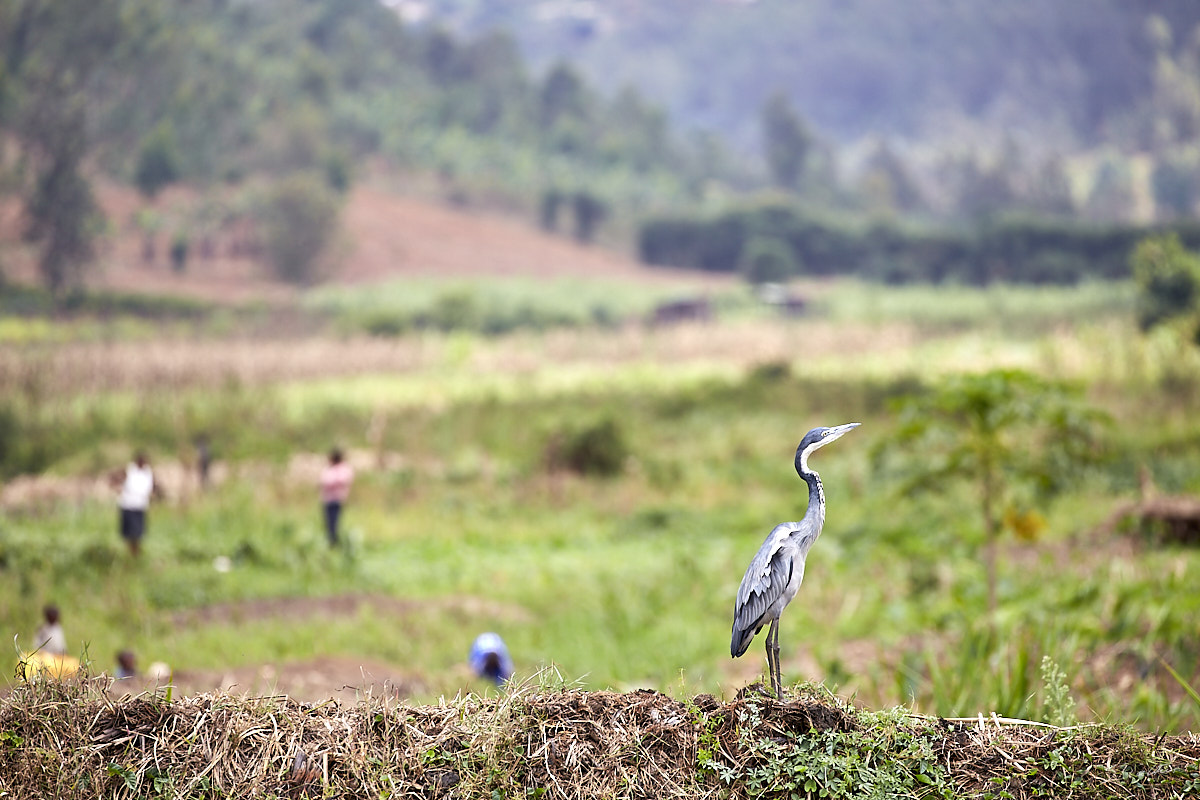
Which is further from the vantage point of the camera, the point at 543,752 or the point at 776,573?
the point at 543,752

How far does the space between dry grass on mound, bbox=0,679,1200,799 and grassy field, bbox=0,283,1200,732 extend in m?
0.24

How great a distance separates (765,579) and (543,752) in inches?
30.6

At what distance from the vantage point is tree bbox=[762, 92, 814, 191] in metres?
104

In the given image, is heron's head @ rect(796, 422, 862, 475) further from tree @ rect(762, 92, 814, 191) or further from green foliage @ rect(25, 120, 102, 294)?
tree @ rect(762, 92, 814, 191)

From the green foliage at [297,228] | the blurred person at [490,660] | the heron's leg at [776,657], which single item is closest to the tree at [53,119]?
the green foliage at [297,228]

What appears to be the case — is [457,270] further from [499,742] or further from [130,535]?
[499,742]

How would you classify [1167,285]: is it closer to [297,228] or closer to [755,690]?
[755,690]

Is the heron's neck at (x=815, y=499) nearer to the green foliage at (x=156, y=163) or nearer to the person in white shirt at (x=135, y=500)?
the person in white shirt at (x=135, y=500)

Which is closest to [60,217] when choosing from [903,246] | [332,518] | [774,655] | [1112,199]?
[332,518]

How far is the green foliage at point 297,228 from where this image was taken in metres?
57.5

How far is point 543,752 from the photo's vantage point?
2775 mm

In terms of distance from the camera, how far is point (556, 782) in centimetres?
274

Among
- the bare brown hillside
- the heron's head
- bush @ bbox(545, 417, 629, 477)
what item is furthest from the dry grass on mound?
the bare brown hillside

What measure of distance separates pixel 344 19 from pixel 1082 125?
415 ft
